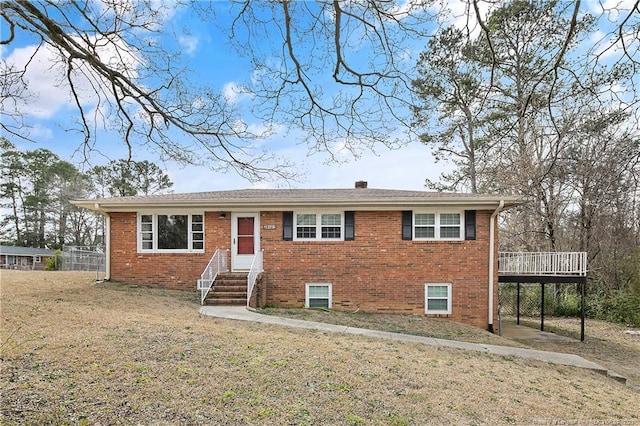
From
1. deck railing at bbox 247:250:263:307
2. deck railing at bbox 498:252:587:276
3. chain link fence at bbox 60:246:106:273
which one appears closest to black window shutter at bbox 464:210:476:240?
deck railing at bbox 498:252:587:276

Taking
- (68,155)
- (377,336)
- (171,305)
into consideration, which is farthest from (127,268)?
(377,336)

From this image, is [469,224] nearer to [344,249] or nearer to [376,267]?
[376,267]

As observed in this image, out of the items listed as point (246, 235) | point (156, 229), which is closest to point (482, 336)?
point (246, 235)

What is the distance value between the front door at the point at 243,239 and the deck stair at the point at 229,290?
388 mm

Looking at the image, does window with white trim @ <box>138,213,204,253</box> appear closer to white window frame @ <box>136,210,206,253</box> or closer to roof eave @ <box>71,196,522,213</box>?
white window frame @ <box>136,210,206,253</box>

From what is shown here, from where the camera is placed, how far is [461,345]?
8.66m

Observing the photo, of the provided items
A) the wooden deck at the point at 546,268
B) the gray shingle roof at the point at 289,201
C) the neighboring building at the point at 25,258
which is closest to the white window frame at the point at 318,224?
the gray shingle roof at the point at 289,201

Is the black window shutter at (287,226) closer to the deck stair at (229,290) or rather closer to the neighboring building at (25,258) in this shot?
the deck stair at (229,290)

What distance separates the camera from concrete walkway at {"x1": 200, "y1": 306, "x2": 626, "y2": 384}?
8.21 metres

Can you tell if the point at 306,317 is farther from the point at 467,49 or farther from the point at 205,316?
the point at 467,49

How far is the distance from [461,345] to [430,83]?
548 centimetres

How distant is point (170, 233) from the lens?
43.3ft

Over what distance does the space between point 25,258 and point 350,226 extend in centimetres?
3858

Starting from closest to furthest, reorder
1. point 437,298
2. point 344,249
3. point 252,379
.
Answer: point 252,379 < point 437,298 < point 344,249
